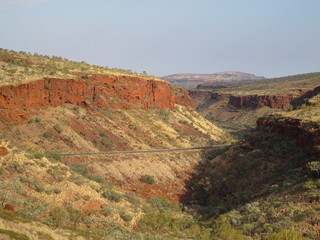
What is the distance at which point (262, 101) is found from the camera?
9769cm

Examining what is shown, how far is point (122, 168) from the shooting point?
3133 cm

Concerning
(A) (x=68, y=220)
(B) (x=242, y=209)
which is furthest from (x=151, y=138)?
(A) (x=68, y=220)

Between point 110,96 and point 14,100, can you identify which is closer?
point 14,100

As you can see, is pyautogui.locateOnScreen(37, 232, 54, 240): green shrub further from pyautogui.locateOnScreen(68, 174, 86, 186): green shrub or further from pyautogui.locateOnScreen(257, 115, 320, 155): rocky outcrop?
pyautogui.locateOnScreen(257, 115, 320, 155): rocky outcrop

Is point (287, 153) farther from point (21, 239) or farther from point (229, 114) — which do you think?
point (229, 114)

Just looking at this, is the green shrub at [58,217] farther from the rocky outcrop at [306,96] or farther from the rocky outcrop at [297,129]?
the rocky outcrop at [306,96]

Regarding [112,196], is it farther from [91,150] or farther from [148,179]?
[91,150]

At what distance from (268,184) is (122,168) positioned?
41.3ft

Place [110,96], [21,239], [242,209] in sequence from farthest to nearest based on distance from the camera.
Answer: [110,96]
[242,209]
[21,239]

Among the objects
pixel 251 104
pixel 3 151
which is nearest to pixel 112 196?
pixel 3 151

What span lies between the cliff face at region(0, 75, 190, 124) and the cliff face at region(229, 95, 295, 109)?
40405 mm

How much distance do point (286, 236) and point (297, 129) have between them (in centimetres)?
1628

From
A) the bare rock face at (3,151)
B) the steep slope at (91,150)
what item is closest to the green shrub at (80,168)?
the steep slope at (91,150)

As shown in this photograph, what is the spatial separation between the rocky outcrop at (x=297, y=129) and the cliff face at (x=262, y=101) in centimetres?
5976
